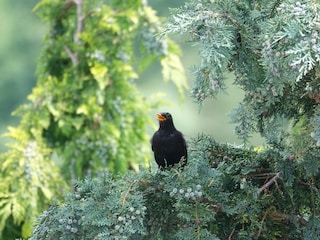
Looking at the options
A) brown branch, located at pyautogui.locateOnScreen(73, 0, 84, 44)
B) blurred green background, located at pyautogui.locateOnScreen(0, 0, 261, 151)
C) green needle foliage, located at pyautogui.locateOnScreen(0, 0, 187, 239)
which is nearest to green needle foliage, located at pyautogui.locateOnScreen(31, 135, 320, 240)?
green needle foliage, located at pyautogui.locateOnScreen(0, 0, 187, 239)

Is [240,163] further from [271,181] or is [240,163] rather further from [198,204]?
[198,204]

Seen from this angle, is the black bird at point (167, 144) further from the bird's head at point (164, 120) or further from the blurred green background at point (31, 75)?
the blurred green background at point (31, 75)

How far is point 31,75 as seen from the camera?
10.1m

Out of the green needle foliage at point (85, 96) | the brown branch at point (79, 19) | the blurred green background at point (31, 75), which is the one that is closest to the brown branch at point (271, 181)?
the green needle foliage at point (85, 96)

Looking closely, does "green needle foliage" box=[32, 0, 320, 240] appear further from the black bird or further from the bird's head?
the bird's head

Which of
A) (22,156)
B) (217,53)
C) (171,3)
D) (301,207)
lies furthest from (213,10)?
(171,3)

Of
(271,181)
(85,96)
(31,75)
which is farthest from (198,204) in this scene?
(31,75)

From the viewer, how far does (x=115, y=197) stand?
5.83 feet

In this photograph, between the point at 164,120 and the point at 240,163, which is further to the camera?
the point at 164,120

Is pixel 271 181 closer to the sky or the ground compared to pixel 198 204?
closer to the sky

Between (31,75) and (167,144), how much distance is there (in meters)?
8.03

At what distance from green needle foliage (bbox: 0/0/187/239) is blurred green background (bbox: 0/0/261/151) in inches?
221

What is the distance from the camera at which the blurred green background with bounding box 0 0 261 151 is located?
996 cm

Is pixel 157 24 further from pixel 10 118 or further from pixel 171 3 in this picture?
pixel 171 3
